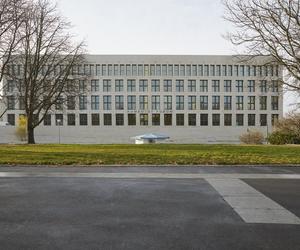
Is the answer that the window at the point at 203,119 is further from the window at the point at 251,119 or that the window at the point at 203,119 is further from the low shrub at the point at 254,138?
the low shrub at the point at 254,138

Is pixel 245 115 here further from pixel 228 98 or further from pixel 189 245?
pixel 189 245

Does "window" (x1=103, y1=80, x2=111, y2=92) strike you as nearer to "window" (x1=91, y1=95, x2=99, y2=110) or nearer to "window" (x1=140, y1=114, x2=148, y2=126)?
"window" (x1=91, y1=95, x2=99, y2=110)

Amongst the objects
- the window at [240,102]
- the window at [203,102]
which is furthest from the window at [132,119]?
the window at [240,102]

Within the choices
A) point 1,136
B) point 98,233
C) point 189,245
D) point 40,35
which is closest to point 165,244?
point 189,245

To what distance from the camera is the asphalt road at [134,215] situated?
507 centimetres

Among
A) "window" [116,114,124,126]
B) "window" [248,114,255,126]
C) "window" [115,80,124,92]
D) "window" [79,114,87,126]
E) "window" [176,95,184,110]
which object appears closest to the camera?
"window" [79,114,87,126]

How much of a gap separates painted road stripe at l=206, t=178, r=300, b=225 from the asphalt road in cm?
15

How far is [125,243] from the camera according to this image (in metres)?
4.98

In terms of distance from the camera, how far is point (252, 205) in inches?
289

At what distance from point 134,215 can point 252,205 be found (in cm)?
246

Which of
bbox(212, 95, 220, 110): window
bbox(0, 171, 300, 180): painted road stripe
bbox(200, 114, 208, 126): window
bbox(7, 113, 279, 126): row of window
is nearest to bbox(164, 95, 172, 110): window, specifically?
bbox(7, 113, 279, 126): row of window

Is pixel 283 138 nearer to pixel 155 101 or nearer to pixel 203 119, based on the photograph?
pixel 203 119

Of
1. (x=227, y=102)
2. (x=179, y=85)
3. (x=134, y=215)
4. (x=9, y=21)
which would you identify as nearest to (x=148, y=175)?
(x=134, y=215)

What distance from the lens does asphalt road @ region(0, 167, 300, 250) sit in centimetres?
507
